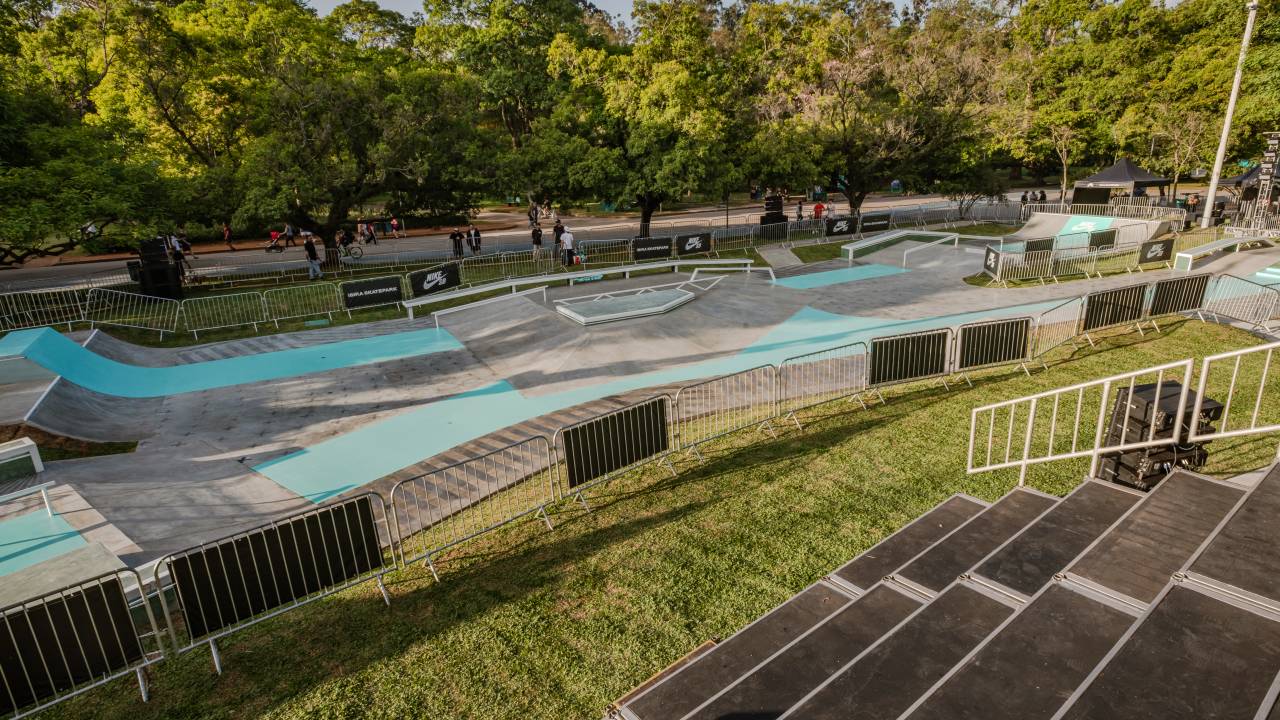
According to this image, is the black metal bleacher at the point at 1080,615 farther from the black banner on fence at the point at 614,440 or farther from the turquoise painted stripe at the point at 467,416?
the turquoise painted stripe at the point at 467,416

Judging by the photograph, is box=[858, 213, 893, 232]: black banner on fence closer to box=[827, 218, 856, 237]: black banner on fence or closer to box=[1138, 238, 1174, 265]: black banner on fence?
box=[827, 218, 856, 237]: black banner on fence

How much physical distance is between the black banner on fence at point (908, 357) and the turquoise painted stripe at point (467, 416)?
3848 mm

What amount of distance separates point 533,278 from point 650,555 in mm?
16511

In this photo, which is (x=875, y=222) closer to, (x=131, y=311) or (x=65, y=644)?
(x=131, y=311)

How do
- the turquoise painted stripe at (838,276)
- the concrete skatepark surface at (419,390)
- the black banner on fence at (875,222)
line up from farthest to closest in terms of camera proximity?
the black banner on fence at (875,222) < the turquoise painted stripe at (838,276) < the concrete skatepark surface at (419,390)

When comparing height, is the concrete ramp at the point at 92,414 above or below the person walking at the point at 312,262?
below

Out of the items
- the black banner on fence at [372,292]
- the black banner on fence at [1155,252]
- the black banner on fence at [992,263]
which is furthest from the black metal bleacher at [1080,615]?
the black banner on fence at [1155,252]

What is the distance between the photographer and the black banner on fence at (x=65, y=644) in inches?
217

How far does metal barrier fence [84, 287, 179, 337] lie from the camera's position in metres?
20.5

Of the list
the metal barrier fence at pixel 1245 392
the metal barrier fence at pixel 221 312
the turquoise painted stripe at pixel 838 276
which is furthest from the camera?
the turquoise painted stripe at pixel 838 276

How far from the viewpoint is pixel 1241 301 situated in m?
16.5

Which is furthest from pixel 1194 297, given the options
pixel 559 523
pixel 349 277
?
pixel 349 277

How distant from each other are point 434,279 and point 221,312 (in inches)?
278

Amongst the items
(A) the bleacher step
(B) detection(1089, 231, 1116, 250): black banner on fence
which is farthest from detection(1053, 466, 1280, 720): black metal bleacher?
(B) detection(1089, 231, 1116, 250): black banner on fence
